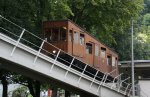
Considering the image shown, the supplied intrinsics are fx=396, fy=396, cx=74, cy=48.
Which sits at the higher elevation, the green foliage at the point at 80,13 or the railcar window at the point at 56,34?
the green foliage at the point at 80,13

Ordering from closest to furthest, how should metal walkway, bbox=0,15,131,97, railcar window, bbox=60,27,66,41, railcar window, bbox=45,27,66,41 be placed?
1. metal walkway, bbox=0,15,131,97
2. railcar window, bbox=60,27,66,41
3. railcar window, bbox=45,27,66,41

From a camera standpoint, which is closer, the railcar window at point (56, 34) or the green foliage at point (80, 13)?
the railcar window at point (56, 34)

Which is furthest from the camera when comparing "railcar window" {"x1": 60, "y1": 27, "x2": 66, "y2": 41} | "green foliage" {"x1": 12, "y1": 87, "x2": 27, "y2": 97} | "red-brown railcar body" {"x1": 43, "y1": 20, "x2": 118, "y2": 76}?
"green foliage" {"x1": 12, "y1": 87, "x2": 27, "y2": 97}

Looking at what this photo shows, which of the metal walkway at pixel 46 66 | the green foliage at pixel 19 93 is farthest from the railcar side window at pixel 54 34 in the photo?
the green foliage at pixel 19 93

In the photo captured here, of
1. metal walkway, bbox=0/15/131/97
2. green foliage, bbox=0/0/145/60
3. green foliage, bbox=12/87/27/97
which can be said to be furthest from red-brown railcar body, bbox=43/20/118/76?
green foliage, bbox=12/87/27/97

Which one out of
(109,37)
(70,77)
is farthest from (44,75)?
(109,37)

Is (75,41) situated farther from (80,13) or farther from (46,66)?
A: (80,13)

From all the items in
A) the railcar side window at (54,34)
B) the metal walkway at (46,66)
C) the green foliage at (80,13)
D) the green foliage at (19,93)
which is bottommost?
the green foliage at (19,93)

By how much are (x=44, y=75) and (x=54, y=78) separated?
2.76 feet

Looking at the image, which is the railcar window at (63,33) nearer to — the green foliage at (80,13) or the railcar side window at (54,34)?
the railcar side window at (54,34)

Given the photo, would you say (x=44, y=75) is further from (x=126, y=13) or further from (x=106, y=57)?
(x=126, y=13)

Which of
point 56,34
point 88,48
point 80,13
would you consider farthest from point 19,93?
point 56,34

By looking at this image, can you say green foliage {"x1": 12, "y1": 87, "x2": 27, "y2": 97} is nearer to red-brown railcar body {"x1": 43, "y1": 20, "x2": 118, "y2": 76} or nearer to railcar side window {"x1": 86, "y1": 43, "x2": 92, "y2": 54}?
red-brown railcar body {"x1": 43, "y1": 20, "x2": 118, "y2": 76}

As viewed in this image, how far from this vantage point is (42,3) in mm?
35094
